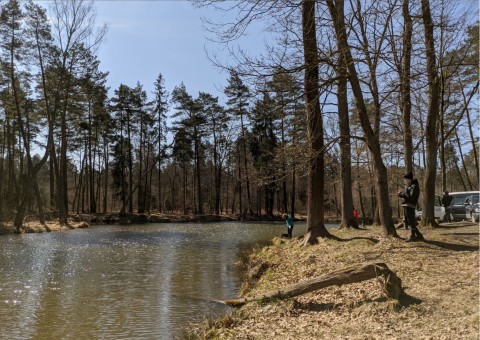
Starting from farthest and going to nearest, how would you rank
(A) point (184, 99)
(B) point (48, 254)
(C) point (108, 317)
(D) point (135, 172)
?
(D) point (135, 172), (A) point (184, 99), (B) point (48, 254), (C) point (108, 317)

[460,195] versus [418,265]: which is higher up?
[460,195]

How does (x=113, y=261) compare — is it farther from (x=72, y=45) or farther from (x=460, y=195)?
(x=72, y=45)

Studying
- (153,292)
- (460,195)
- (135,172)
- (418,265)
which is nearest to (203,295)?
(153,292)

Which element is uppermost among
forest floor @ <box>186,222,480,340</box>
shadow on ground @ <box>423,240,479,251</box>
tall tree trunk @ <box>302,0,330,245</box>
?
tall tree trunk @ <box>302,0,330,245</box>

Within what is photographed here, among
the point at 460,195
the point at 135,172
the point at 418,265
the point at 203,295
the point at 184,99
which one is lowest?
the point at 203,295

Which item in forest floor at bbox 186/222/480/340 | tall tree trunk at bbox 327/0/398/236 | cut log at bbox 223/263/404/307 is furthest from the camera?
tall tree trunk at bbox 327/0/398/236

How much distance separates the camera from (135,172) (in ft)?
207

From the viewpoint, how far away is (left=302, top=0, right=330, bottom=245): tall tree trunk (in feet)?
32.7

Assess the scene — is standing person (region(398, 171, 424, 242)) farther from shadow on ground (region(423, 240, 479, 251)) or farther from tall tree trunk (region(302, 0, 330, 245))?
tall tree trunk (region(302, 0, 330, 245))

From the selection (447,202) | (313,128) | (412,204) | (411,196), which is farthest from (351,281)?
(447,202)

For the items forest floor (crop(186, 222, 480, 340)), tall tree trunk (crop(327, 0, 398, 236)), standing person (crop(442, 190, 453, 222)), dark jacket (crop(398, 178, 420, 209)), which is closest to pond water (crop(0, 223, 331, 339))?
forest floor (crop(186, 222, 480, 340))

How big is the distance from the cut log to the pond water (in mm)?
1637

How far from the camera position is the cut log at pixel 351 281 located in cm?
642

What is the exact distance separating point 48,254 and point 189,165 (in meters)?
48.9
